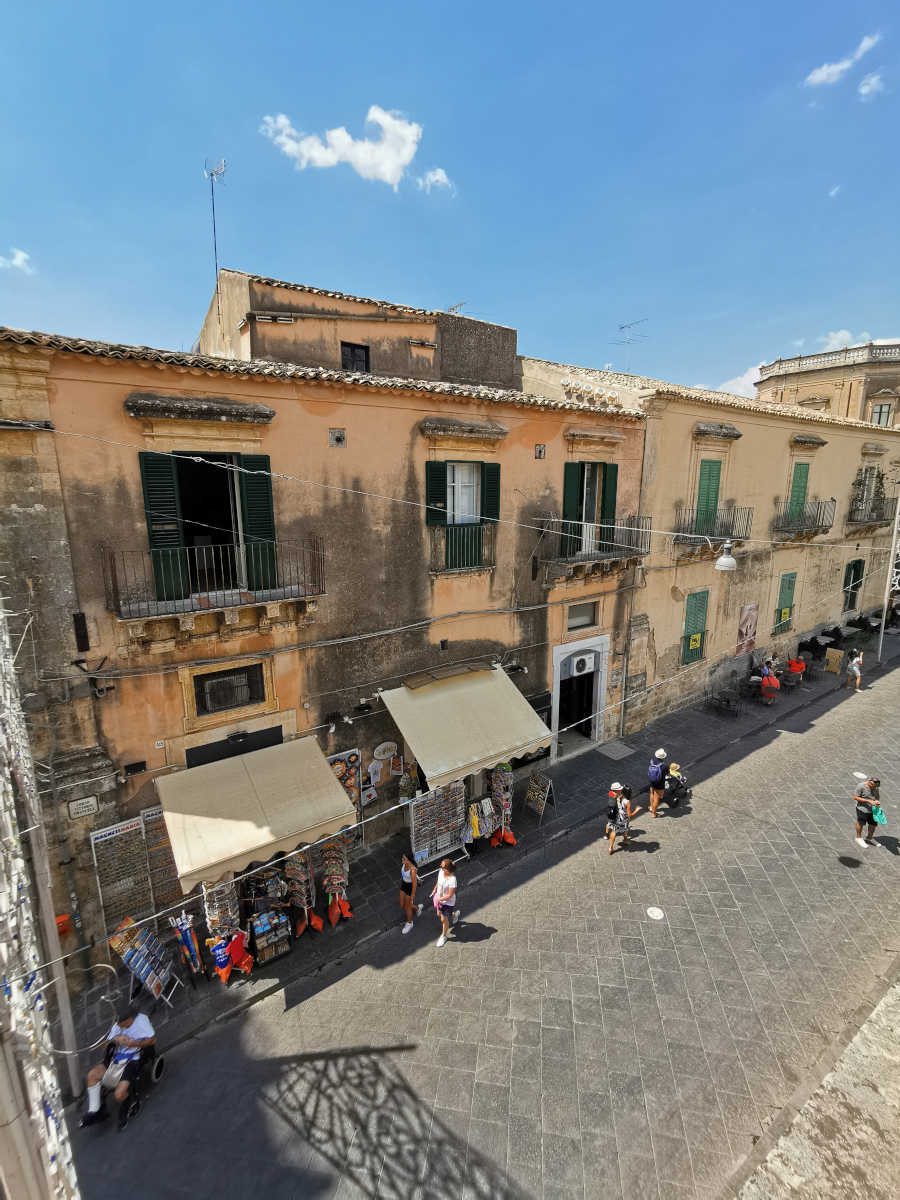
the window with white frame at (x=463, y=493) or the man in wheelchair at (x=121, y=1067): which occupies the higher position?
the window with white frame at (x=463, y=493)

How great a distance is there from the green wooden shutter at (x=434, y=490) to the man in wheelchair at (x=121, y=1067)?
8219mm

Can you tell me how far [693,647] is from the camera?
53.6 ft

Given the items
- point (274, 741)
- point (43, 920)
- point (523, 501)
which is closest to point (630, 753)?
point (523, 501)

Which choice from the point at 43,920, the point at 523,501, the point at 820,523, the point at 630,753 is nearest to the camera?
the point at 43,920

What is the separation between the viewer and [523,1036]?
694 centimetres

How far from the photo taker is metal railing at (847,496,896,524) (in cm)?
2109

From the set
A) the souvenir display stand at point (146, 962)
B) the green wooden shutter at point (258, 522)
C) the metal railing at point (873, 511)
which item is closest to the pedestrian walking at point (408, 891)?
the souvenir display stand at point (146, 962)

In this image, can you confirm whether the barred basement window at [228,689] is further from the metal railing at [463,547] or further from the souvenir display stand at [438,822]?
the metal railing at [463,547]

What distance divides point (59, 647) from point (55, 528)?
5.00 ft

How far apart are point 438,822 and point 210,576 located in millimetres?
5902

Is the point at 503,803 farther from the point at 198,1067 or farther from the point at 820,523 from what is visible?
the point at 820,523

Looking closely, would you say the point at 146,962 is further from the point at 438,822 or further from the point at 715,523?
the point at 715,523

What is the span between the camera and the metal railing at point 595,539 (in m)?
12.2

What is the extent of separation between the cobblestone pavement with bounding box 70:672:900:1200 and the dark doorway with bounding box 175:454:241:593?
6.08 metres
